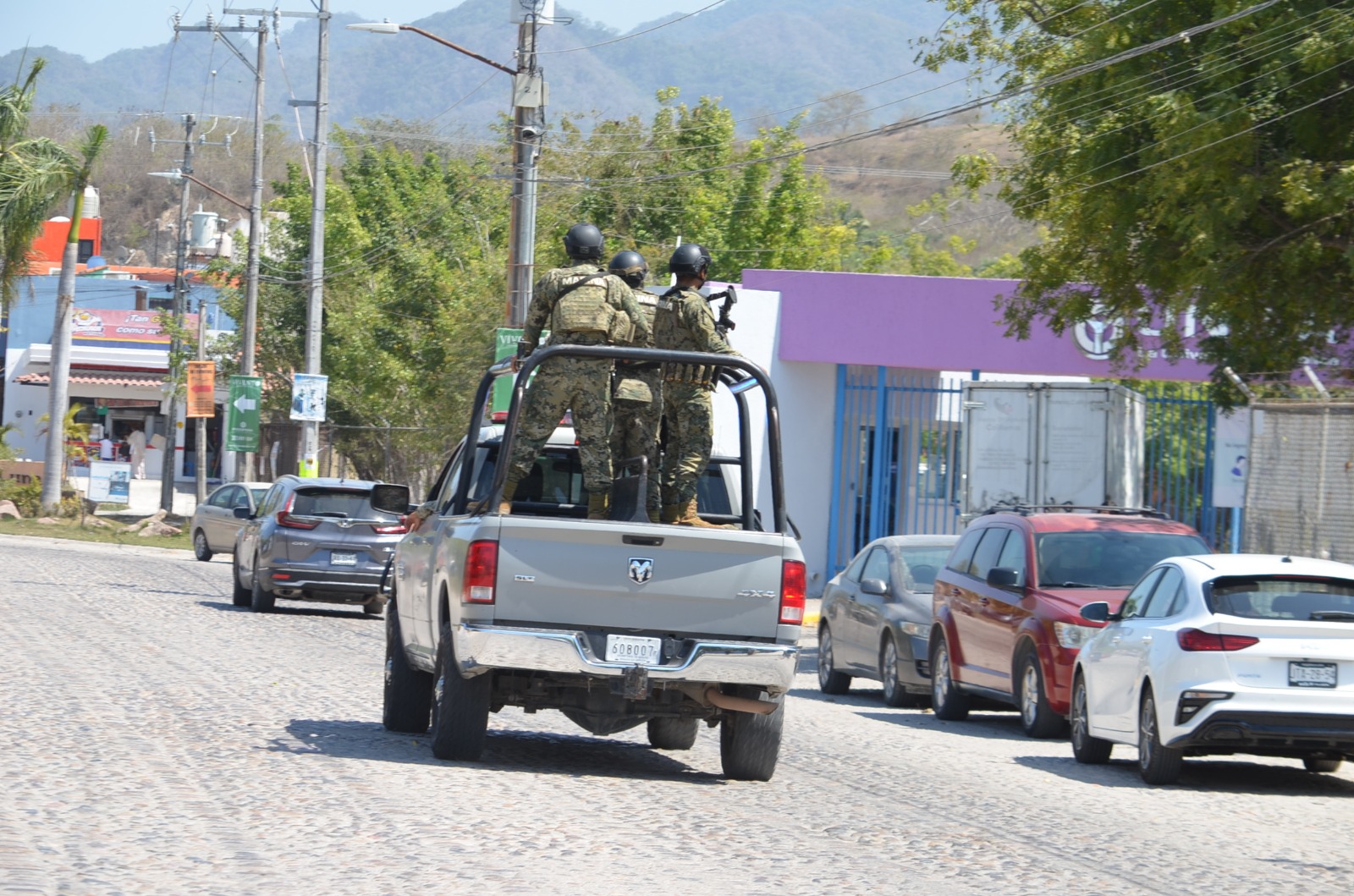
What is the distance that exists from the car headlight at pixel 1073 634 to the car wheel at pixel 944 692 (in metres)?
1.94

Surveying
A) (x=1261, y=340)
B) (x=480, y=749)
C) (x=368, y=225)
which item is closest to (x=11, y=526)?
(x=368, y=225)

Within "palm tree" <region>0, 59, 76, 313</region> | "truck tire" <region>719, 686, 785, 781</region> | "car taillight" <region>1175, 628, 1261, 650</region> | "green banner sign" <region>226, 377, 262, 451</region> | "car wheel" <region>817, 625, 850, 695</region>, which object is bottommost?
"car wheel" <region>817, 625, 850, 695</region>

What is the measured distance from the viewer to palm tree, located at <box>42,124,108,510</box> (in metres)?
46.2

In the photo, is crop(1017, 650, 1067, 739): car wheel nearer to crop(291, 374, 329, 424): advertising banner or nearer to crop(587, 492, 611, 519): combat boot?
crop(587, 492, 611, 519): combat boot

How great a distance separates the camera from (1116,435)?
77.4ft

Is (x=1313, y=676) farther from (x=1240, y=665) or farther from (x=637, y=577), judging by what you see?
(x=637, y=577)

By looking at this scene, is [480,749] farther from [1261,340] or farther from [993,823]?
[1261,340]

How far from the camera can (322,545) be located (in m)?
22.6

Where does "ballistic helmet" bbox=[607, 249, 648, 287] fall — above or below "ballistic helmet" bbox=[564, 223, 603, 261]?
below

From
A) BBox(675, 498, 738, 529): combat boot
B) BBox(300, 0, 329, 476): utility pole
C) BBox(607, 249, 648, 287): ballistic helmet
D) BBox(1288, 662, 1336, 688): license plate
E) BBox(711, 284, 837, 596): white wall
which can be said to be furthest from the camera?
BBox(300, 0, 329, 476): utility pole

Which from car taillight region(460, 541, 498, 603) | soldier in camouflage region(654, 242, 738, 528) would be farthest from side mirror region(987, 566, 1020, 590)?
car taillight region(460, 541, 498, 603)

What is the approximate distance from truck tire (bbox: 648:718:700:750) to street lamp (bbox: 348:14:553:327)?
43.9ft

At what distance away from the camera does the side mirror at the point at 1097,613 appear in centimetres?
1278

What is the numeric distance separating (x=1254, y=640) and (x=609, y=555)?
4.31 metres
